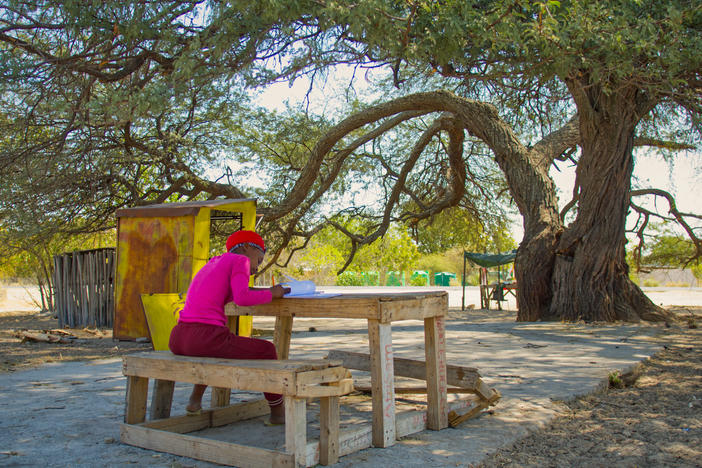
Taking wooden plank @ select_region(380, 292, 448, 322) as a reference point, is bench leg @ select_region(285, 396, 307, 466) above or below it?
below

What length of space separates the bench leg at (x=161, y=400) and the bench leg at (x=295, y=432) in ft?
4.32

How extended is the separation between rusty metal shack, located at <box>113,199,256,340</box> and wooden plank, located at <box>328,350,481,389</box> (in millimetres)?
4559

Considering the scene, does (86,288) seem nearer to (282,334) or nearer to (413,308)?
(282,334)

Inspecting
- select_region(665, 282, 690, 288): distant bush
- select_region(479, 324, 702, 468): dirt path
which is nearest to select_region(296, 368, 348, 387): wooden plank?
select_region(479, 324, 702, 468): dirt path

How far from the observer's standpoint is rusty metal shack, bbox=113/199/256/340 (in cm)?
988

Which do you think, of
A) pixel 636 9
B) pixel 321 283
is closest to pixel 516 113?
pixel 636 9

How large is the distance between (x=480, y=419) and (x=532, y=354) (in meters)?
3.59

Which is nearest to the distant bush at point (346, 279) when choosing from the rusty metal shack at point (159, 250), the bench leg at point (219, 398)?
the rusty metal shack at point (159, 250)

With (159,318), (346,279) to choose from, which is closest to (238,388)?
(159,318)

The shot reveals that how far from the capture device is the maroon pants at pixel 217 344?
3.91m

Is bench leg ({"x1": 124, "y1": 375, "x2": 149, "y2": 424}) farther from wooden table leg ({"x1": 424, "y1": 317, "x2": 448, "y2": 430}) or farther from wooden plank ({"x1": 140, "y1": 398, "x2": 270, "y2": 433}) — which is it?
wooden table leg ({"x1": 424, "y1": 317, "x2": 448, "y2": 430})

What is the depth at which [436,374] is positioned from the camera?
13.5 feet

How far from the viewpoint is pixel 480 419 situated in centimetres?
448

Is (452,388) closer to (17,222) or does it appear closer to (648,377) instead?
(648,377)
